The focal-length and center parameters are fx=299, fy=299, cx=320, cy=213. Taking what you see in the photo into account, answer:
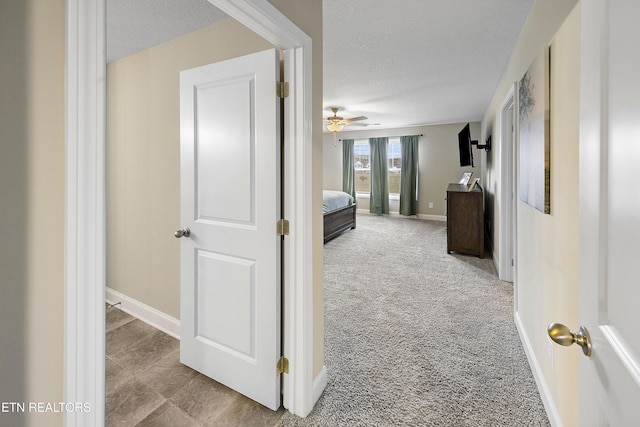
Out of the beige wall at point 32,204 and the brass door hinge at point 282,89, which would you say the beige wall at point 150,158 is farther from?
the beige wall at point 32,204

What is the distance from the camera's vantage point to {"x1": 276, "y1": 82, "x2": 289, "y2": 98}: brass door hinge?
147 cm

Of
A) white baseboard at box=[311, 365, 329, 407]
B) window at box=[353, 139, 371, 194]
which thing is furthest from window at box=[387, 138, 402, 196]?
white baseboard at box=[311, 365, 329, 407]

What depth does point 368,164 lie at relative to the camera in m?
8.59

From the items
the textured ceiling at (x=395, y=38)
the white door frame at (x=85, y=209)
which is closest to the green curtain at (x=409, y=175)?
the textured ceiling at (x=395, y=38)

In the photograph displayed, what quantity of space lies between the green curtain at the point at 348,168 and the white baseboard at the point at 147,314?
659cm

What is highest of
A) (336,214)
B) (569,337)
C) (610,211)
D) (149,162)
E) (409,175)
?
(409,175)

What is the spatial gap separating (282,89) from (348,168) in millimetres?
7275

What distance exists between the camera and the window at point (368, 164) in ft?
26.7

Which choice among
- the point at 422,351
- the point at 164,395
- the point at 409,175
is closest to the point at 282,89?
the point at 164,395

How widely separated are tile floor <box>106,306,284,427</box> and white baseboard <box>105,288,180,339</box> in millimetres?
131

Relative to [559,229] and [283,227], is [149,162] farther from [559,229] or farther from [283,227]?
[559,229]

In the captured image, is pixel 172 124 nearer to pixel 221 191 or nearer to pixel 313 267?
pixel 221 191

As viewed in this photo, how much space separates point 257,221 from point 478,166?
697 centimetres

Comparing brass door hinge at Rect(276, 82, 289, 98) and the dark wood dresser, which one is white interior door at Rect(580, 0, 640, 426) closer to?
brass door hinge at Rect(276, 82, 289, 98)
